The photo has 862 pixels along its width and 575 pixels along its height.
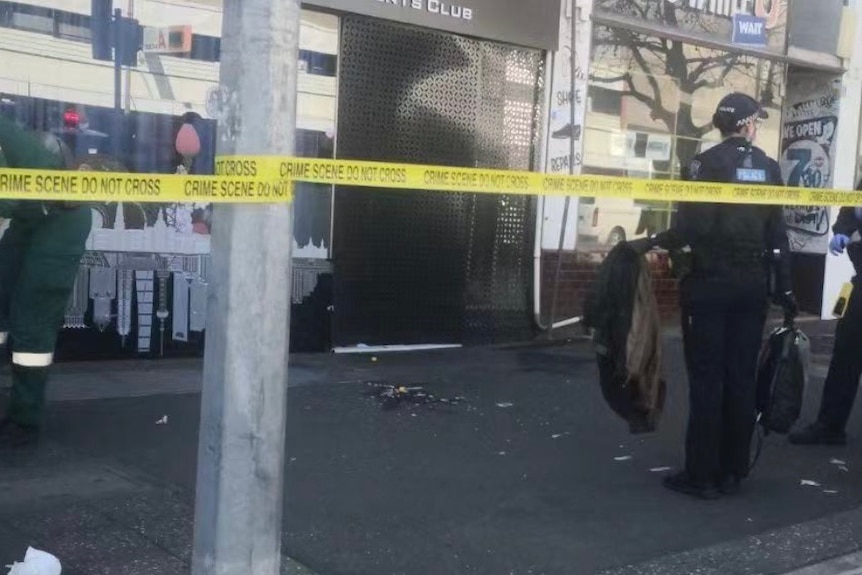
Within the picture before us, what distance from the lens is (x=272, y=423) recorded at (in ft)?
11.3

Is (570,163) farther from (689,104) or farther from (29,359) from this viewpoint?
(29,359)

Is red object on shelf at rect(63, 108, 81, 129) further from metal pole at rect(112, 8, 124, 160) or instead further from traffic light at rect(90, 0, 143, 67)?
traffic light at rect(90, 0, 143, 67)

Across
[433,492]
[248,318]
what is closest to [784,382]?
[433,492]

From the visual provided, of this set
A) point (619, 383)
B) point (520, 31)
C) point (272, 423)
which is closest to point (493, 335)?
point (520, 31)

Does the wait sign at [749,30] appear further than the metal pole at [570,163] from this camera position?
Yes

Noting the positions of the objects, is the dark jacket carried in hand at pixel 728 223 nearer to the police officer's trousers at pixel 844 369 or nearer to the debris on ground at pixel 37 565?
the police officer's trousers at pixel 844 369

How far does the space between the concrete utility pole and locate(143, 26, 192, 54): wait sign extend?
17.2ft

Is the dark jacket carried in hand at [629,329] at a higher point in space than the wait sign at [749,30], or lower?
lower

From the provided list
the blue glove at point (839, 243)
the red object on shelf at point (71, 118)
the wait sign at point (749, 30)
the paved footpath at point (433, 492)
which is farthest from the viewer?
the wait sign at point (749, 30)

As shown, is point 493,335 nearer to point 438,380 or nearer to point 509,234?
point 509,234

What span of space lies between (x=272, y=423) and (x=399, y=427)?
3514 millimetres

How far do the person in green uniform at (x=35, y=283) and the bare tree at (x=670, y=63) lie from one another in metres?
6.47

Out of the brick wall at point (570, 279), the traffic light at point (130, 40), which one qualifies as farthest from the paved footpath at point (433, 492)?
the brick wall at point (570, 279)

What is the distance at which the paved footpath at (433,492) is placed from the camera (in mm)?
4766
